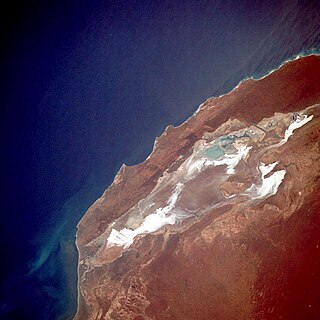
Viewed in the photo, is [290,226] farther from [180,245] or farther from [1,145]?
[1,145]

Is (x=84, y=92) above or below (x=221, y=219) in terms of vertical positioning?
above

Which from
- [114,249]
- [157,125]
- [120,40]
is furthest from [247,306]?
[120,40]

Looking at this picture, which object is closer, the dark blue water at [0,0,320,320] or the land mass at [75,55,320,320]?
the land mass at [75,55,320,320]

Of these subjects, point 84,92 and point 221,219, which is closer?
point 221,219

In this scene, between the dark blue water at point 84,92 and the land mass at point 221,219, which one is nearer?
the land mass at point 221,219
